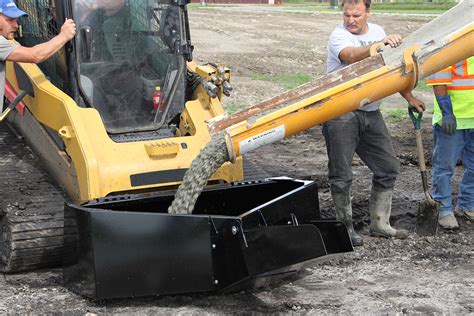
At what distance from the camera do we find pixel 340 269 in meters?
5.70

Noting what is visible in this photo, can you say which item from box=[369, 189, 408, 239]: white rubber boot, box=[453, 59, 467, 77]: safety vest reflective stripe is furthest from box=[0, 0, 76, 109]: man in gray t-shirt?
box=[453, 59, 467, 77]: safety vest reflective stripe

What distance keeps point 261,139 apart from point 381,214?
70.6 inches

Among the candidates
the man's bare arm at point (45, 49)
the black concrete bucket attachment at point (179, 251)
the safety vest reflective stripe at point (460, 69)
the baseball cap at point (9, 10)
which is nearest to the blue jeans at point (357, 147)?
the safety vest reflective stripe at point (460, 69)

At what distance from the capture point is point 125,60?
593 cm

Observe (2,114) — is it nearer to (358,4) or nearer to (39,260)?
(39,260)

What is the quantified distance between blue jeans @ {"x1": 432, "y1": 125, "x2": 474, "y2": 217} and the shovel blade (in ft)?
1.11

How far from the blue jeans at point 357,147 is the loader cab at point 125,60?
1148mm

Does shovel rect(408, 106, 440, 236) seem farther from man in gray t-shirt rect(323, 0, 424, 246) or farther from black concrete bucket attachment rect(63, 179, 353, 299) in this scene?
black concrete bucket attachment rect(63, 179, 353, 299)

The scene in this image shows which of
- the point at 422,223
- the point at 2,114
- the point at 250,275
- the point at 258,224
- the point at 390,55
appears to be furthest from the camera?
the point at 422,223

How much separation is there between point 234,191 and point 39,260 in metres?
1.38

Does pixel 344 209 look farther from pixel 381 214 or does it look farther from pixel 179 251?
pixel 179 251

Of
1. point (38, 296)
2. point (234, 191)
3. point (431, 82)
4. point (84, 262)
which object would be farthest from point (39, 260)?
point (431, 82)

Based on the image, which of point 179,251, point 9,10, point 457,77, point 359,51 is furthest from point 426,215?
point 9,10

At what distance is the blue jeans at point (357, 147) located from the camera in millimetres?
6074
